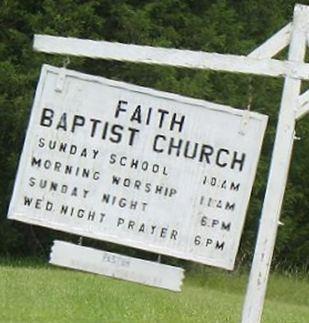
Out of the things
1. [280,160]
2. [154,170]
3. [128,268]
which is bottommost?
[128,268]

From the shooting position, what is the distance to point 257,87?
20.2 m

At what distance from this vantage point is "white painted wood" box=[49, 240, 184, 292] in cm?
627

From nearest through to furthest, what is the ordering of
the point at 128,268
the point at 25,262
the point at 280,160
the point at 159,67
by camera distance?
the point at 280,160 < the point at 128,268 < the point at 25,262 < the point at 159,67

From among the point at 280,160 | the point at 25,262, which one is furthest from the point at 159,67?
the point at 280,160

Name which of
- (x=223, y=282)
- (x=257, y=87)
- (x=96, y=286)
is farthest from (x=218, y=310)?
(x=257, y=87)

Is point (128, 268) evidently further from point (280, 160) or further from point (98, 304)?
point (98, 304)

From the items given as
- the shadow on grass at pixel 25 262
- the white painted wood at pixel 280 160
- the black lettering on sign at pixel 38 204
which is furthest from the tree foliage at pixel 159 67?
the white painted wood at pixel 280 160

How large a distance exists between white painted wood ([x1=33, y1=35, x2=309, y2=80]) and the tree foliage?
40.5ft

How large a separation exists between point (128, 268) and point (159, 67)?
1343 cm

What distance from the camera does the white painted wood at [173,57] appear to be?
613 cm

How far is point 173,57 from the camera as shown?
20.7ft

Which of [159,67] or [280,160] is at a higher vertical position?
[159,67]

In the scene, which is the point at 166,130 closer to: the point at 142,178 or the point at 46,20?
the point at 142,178

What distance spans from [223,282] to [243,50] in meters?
4.58
